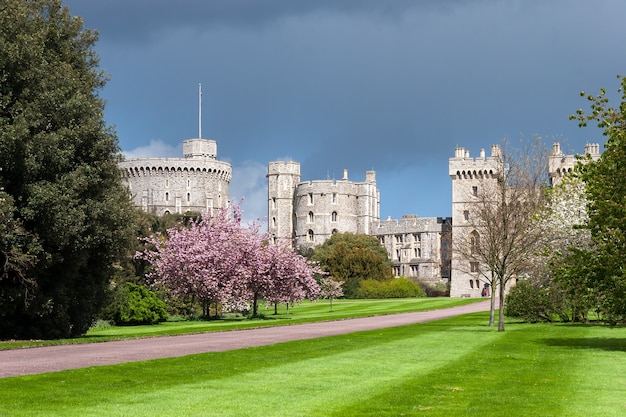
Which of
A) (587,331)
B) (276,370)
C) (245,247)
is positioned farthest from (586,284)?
(245,247)

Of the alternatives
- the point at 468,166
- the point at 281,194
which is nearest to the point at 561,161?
the point at 468,166

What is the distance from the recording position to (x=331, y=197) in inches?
5236

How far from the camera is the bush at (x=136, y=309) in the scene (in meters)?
42.2

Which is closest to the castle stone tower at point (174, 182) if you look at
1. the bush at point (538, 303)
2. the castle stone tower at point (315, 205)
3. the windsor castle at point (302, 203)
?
the windsor castle at point (302, 203)

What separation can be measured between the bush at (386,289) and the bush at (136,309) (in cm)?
4572

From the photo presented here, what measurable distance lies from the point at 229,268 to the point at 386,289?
4334 centimetres

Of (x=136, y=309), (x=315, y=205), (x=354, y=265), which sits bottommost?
(x=136, y=309)

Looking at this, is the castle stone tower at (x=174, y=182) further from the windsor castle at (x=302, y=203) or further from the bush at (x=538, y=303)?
the bush at (x=538, y=303)

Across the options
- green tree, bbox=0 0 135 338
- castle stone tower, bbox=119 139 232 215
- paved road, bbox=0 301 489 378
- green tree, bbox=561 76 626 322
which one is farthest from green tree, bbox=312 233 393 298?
green tree, bbox=561 76 626 322

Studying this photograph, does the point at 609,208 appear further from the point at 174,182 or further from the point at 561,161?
the point at 174,182

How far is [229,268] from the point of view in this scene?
153 ft

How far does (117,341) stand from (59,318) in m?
4.22

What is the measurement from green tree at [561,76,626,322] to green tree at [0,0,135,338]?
48.4 ft

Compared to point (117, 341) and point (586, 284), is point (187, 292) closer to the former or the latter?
point (117, 341)
